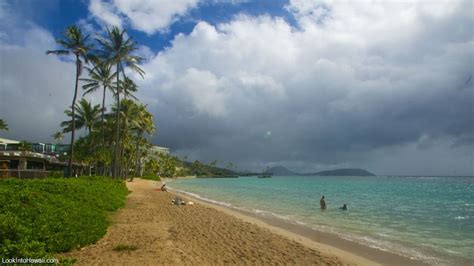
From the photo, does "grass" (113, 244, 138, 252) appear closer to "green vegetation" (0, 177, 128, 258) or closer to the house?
"green vegetation" (0, 177, 128, 258)

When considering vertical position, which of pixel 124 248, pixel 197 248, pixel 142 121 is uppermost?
pixel 142 121

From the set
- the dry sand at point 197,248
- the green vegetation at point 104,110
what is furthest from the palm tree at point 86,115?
the dry sand at point 197,248

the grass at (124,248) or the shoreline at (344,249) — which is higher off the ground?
the grass at (124,248)

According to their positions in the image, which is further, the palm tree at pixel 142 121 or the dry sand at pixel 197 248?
the palm tree at pixel 142 121

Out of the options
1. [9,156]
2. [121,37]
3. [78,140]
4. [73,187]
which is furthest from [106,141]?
[73,187]

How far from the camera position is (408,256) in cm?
1069

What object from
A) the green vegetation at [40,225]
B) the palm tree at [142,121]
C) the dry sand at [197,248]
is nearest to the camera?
the green vegetation at [40,225]

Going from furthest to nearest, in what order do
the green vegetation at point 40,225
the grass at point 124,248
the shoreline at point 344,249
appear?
the shoreline at point 344,249
the grass at point 124,248
the green vegetation at point 40,225

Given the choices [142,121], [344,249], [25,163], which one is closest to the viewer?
[344,249]

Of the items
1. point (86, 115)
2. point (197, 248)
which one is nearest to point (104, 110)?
point (86, 115)

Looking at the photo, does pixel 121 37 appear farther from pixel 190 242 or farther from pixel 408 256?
pixel 408 256

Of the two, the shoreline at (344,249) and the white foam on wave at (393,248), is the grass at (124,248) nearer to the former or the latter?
the shoreline at (344,249)

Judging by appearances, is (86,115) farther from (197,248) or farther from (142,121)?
(197,248)

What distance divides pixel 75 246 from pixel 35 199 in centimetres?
172
